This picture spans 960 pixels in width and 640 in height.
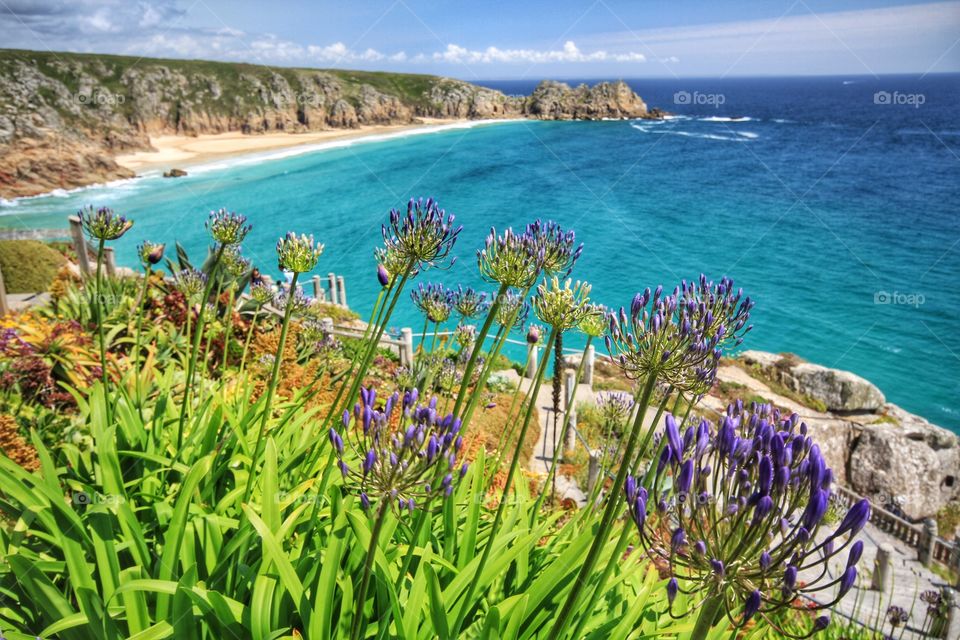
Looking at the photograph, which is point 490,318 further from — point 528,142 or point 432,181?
point 528,142

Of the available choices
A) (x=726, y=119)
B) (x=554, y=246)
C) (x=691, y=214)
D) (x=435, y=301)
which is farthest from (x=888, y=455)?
(x=726, y=119)

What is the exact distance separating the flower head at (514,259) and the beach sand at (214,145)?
68188mm

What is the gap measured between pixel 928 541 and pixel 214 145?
3256 inches

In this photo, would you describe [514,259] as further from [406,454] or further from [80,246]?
[80,246]

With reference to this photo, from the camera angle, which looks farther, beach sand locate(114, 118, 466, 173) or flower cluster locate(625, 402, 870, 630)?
beach sand locate(114, 118, 466, 173)

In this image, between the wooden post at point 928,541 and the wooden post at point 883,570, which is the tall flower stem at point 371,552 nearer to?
the wooden post at point 883,570

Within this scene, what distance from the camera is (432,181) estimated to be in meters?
56.8

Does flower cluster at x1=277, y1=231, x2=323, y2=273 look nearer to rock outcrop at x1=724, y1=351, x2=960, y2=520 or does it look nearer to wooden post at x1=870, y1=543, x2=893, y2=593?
wooden post at x1=870, y1=543, x2=893, y2=593

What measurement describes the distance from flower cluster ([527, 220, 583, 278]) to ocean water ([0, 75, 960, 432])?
20736 mm

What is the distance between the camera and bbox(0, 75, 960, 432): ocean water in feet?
101

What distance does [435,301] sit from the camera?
13.3 ft

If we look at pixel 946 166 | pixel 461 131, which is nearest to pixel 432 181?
pixel 461 131

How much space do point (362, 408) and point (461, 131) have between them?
325 ft

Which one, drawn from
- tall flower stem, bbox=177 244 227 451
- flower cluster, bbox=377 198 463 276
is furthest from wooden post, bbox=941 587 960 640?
tall flower stem, bbox=177 244 227 451
